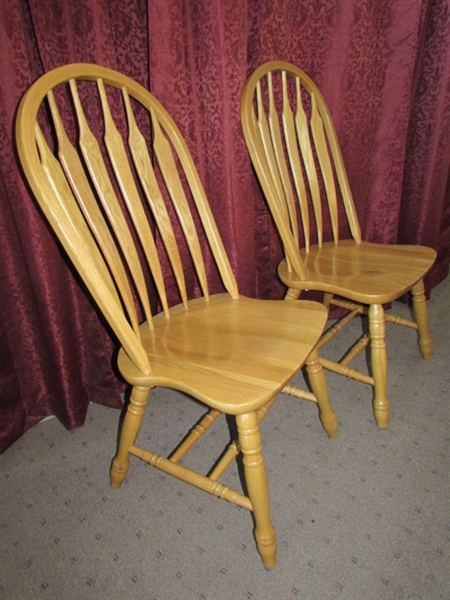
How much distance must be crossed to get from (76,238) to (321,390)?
0.75 metres

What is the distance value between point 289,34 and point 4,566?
1.65m

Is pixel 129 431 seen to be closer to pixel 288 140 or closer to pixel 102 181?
pixel 102 181

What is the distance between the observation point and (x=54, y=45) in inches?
35.3

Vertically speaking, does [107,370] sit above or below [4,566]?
above

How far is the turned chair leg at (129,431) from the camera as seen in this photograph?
903mm

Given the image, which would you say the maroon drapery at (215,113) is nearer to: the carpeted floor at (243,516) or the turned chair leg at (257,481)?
the carpeted floor at (243,516)

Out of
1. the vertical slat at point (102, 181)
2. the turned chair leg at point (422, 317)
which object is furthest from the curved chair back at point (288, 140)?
the vertical slat at point (102, 181)

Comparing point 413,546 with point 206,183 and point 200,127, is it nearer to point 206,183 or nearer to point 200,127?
point 206,183

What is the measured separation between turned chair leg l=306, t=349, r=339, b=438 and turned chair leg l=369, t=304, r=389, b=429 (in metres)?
0.14

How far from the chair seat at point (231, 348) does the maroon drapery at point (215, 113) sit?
0.35m

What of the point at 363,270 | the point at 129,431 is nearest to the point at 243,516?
the point at 129,431

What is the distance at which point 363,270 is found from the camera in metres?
1.14

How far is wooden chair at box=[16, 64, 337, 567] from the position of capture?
27.1 inches

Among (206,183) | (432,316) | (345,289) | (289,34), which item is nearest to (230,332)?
(345,289)
